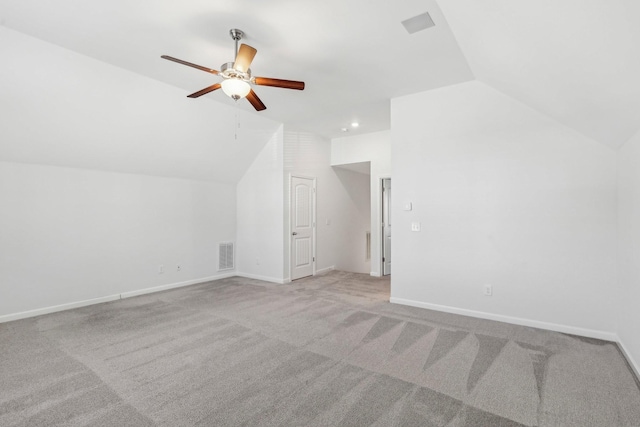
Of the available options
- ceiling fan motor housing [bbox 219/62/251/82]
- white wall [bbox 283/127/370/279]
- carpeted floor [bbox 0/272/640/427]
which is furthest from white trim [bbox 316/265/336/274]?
ceiling fan motor housing [bbox 219/62/251/82]

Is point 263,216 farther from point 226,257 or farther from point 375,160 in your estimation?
point 375,160

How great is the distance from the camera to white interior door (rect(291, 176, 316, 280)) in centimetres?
581

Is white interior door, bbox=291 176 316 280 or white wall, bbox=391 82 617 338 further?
white interior door, bbox=291 176 316 280

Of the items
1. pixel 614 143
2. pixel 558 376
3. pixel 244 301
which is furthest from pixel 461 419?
pixel 244 301

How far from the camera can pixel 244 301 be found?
4480 mm

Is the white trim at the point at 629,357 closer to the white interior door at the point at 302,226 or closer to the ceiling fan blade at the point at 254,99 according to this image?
the ceiling fan blade at the point at 254,99

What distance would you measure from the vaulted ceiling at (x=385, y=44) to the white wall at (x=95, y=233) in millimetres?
1278

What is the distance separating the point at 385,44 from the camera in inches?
116

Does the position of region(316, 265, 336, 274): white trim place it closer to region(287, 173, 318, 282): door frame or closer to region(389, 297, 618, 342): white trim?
region(287, 173, 318, 282): door frame

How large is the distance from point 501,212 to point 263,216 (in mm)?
4032

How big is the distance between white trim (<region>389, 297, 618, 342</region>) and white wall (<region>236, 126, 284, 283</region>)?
8.20 feet

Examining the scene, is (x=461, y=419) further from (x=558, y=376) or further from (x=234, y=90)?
(x=234, y=90)

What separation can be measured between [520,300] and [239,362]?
10.4ft

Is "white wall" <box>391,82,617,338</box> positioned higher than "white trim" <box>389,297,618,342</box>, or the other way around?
"white wall" <box>391,82,617,338</box>
